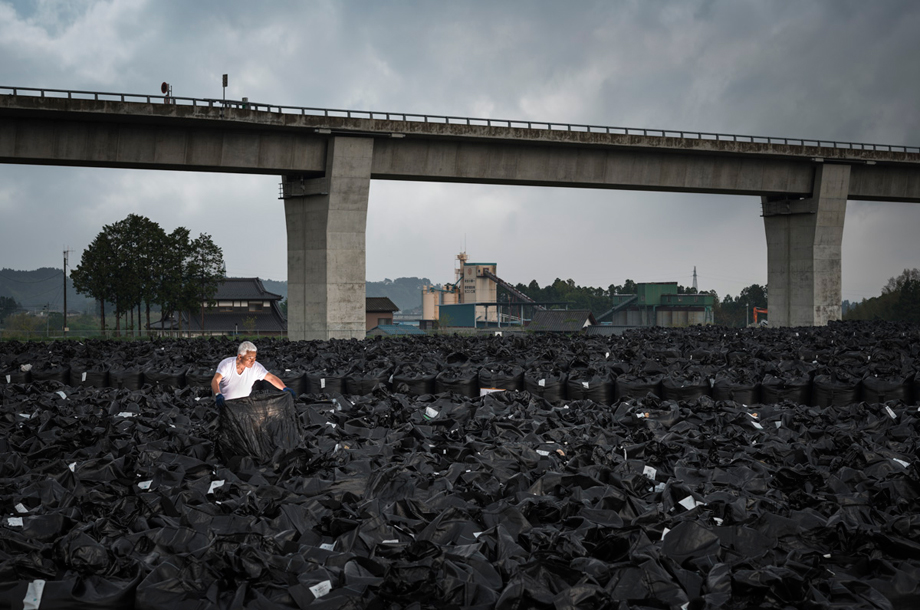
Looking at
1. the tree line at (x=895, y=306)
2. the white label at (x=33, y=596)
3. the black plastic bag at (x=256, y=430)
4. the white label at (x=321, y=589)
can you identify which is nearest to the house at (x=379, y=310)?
the tree line at (x=895, y=306)

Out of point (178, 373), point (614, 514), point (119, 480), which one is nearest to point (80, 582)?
point (119, 480)

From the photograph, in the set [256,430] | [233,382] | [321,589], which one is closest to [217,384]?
[233,382]

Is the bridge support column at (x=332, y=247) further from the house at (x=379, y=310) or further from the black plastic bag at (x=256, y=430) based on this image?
the house at (x=379, y=310)

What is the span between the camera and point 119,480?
226 inches

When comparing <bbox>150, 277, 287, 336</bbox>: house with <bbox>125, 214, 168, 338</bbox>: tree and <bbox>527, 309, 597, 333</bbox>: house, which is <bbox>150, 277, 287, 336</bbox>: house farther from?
<bbox>527, 309, 597, 333</bbox>: house

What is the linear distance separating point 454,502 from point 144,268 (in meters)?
49.8

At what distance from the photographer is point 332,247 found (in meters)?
24.3

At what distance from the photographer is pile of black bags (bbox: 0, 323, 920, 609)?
12.0 ft

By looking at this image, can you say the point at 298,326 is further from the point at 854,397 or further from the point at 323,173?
the point at 854,397

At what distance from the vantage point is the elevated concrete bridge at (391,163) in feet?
72.0

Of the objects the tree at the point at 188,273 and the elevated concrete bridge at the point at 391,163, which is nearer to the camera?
the elevated concrete bridge at the point at 391,163

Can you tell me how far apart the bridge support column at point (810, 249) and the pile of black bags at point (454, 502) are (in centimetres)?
2257

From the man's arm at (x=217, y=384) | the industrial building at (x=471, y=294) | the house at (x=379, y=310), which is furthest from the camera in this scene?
the industrial building at (x=471, y=294)

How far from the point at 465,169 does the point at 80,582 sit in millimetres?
23312
